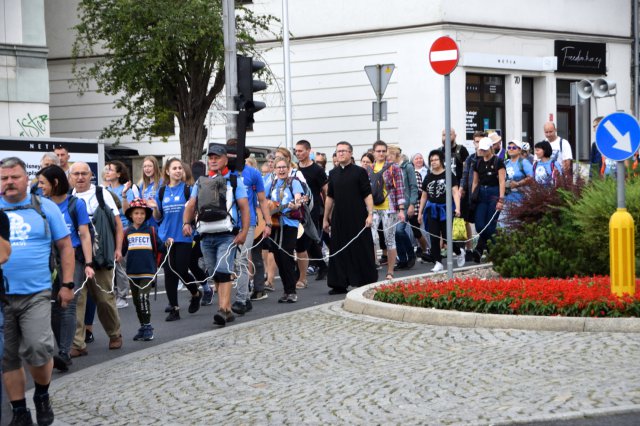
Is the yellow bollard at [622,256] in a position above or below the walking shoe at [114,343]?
above

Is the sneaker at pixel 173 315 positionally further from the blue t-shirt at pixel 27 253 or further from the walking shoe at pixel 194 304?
the blue t-shirt at pixel 27 253

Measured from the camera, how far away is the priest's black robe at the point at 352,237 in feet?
49.5

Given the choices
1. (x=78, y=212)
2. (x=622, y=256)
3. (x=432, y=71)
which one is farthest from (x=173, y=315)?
(x=432, y=71)

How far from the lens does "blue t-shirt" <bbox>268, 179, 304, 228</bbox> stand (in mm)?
15297

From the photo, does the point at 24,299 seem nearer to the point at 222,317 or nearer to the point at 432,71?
the point at 222,317

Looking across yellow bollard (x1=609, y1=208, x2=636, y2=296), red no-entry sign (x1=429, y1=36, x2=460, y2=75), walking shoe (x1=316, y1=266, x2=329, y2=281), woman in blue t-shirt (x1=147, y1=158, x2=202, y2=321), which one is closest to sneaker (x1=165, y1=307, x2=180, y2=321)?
woman in blue t-shirt (x1=147, y1=158, x2=202, y2=321)

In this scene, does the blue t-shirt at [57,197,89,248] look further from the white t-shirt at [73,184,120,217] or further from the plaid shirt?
the plaid shirt

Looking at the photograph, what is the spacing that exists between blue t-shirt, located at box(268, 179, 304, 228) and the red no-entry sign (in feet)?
8.77

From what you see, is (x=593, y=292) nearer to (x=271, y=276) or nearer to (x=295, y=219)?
(x=295, y=219)

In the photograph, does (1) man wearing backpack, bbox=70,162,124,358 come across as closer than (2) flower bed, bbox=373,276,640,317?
No

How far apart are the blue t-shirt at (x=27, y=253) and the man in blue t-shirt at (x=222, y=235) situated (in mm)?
4356

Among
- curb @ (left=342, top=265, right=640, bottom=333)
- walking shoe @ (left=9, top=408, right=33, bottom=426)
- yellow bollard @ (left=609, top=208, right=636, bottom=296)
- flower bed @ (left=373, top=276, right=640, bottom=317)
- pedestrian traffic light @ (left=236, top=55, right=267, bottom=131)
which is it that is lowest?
walking shoe @ (left=9, top=408, right=33, bottom=426)

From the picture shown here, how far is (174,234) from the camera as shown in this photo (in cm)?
1366

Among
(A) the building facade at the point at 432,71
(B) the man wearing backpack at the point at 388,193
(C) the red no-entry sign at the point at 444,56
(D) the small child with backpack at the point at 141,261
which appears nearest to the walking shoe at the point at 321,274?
(B) the man wearing backpack at the point at 388,193
